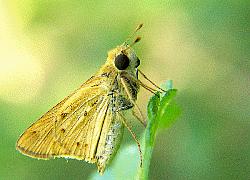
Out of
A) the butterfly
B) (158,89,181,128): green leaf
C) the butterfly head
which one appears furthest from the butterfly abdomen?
(158,89,181,128): green leaf

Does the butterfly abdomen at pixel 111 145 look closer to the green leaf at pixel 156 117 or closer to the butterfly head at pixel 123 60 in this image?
the butterfly head at pixel 123 60

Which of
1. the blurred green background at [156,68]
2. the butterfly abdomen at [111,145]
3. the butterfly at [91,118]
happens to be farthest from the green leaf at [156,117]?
the blurred green background at [156,68]

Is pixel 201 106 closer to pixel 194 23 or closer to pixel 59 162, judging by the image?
pixel 194 23

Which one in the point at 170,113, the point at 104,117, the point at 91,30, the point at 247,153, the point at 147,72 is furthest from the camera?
the point at 91,30

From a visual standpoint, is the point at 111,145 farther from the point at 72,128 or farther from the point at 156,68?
the point at 156,68

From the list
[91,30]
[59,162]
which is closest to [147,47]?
[91,30]

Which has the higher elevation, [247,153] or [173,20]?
[173,20]

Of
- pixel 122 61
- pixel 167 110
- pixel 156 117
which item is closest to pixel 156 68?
pixel 122 61

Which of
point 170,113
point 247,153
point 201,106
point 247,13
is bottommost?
point 170,113

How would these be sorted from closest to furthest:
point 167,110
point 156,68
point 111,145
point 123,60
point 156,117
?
1. point 156,117
2. point 167,110
3. point 111,145
4. point 123,60
5. point 156,68
